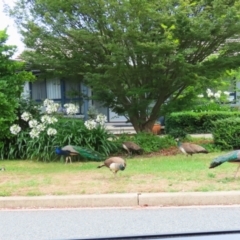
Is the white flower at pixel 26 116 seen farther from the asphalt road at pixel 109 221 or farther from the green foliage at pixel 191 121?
the green foliage at pixel 191 121

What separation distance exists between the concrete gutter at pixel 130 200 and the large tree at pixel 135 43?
4688 millimetres

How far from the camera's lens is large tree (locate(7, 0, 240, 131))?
33.6 ft

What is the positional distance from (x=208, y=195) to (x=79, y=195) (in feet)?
6.42

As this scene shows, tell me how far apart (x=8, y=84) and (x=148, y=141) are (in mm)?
4245

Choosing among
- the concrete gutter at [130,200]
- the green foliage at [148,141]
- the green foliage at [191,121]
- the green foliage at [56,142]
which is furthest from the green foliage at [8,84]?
the green foliage at [191,121]

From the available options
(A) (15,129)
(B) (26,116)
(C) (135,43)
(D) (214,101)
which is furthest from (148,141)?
(D) (214,101)

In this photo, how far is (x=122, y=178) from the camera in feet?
24.9

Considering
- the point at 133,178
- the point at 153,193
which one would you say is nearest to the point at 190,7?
the point at 133,178

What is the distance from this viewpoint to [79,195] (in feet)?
21.1

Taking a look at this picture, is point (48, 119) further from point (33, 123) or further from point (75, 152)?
point (75, 152)

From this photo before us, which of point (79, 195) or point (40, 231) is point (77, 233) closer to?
point (40, 231)

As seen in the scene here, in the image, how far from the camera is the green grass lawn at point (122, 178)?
668 cm

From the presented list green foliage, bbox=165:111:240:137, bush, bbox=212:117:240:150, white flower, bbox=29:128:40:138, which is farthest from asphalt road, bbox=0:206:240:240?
green foliage, bbox=165:111:240:137

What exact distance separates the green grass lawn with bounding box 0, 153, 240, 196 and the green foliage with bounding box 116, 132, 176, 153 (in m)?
1.58
